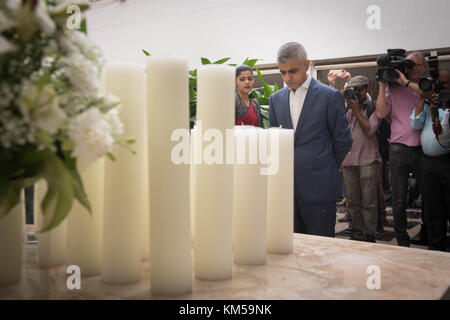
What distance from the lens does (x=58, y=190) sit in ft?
1.69

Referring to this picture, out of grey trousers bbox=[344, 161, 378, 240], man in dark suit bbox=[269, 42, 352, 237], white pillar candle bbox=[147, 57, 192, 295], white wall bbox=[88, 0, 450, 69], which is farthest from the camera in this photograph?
white wall bbox=[88, 0, 450, 69]

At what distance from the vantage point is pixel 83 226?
74 cm

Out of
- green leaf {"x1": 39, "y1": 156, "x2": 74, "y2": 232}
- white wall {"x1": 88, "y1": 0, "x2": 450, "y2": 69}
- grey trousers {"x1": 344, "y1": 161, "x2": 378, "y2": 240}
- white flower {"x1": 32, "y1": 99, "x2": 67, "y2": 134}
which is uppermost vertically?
white wall {"x1": 88, "y1": 0, "x2": 450, "y2": 69}

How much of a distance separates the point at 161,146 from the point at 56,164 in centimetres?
16

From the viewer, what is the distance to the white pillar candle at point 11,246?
677mm

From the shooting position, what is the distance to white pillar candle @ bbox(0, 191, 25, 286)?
2.22 feet

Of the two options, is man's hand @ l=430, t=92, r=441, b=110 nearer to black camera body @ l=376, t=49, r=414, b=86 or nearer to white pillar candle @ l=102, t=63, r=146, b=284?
black camera body @ l=376, t=49, r=414, b=86

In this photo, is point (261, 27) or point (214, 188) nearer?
point (214, 188)

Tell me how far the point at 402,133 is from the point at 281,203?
2.17m

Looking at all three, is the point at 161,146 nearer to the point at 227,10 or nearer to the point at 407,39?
the point at 407,39

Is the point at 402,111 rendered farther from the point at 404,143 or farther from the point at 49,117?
the point at 49,117

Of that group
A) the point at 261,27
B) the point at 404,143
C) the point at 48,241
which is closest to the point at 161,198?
the point at 48,241

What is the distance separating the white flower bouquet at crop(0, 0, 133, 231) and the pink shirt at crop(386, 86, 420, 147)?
2.60 m

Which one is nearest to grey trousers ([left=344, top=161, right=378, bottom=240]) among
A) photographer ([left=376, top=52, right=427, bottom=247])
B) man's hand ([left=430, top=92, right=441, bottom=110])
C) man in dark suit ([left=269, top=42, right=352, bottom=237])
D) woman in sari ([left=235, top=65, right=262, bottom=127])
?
photographer ([left=376, top=52, right=427, bottom=247])
